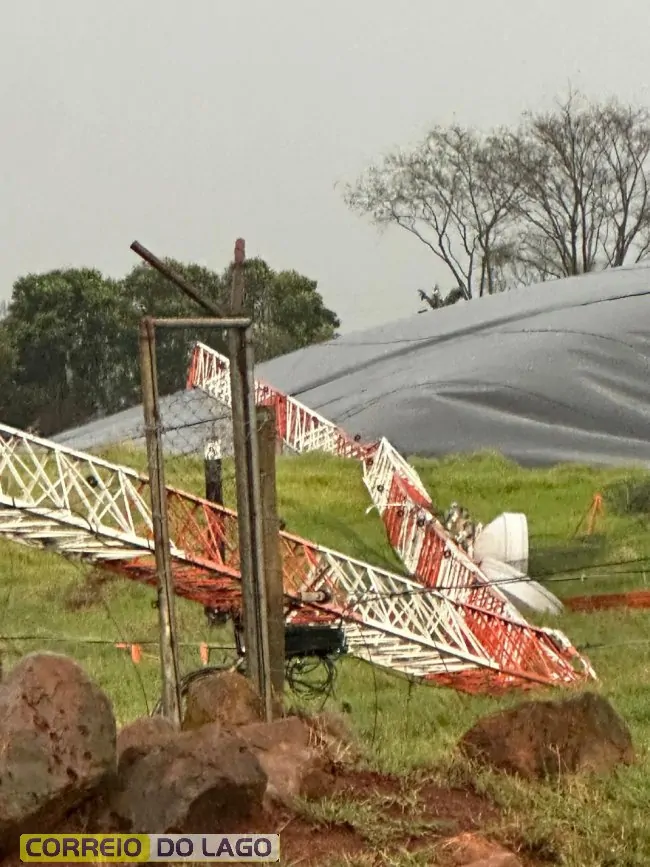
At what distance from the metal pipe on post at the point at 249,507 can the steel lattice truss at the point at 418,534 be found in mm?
3119

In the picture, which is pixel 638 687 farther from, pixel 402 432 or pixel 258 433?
pixel 402 432

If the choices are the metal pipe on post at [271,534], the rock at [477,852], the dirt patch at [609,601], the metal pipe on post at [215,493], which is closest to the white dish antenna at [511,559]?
the dirt patch at [609,601]

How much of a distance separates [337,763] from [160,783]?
1.18 metres

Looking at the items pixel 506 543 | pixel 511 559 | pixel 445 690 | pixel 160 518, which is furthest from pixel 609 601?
pixel 160 518

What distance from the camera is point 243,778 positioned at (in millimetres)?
4250

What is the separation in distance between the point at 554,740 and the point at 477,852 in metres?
1.13

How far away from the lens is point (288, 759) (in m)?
4.92

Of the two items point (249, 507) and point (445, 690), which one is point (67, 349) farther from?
point (249, 507)

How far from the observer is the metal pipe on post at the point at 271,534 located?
228 inches

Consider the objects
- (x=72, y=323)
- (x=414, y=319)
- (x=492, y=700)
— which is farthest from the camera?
(x=414, y=319)

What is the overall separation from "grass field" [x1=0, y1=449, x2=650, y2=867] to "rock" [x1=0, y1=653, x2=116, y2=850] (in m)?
1.05

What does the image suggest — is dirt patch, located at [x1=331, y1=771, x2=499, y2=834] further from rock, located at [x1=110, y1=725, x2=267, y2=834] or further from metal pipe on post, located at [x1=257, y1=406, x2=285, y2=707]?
metal pipe on post, located at [x1=257, y1=406, x2=285, y2=707]

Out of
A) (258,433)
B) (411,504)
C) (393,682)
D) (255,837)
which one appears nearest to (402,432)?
(411,504)

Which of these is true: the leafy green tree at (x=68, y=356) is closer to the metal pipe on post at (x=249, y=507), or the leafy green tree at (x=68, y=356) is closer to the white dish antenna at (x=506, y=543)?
the white dish antenna at (x=506, y=543)
